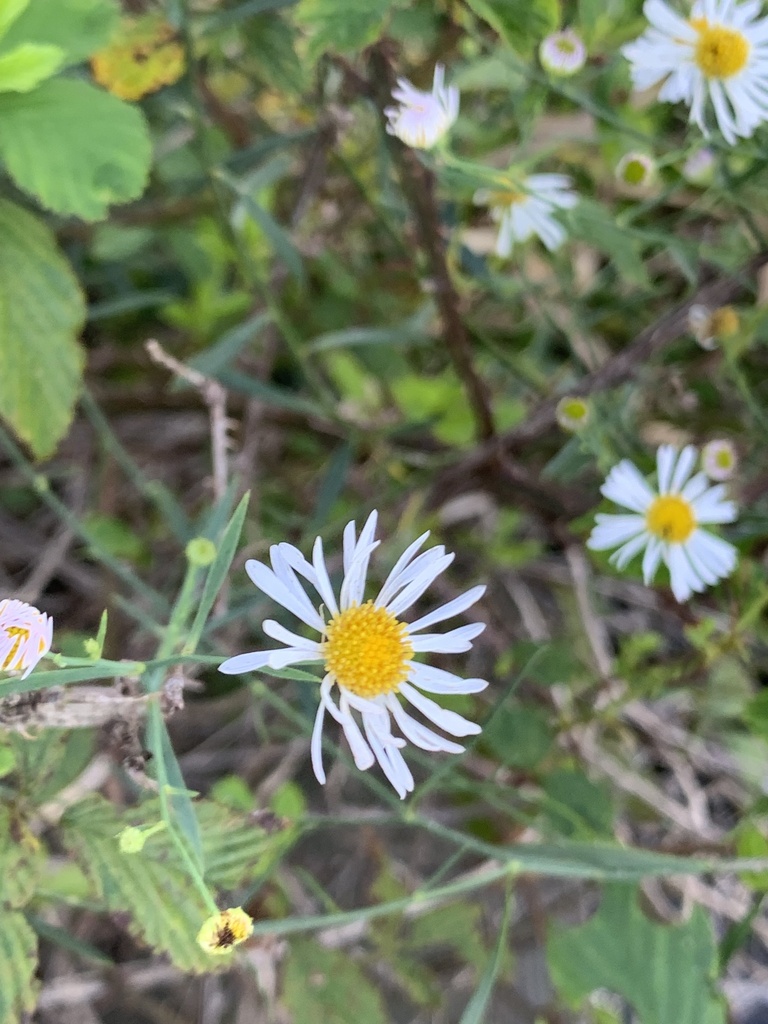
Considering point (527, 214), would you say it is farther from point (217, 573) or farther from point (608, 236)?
point (217, 573)

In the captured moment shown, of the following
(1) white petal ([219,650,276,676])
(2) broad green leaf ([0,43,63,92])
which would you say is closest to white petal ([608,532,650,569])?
(1) white petal ([219,650,276,676])

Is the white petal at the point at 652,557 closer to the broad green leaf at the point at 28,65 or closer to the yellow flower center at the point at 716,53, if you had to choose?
the yellow flower center at the point at 716,53

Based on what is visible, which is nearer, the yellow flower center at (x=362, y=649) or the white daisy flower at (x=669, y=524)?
the yellow flower center at (x=362, y=649)

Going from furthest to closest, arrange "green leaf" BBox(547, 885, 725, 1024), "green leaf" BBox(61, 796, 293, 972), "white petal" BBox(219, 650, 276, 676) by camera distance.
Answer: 1. "green leaf" BBox(547, 885, 725, 1024)
2. "green leaf" BBox(61, 796, 293, 972)
3. "white petal" BBox(219, 650, 276, 676)

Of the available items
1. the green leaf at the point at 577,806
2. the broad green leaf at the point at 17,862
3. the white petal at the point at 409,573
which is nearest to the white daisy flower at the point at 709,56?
the white petal at the point at 409,573

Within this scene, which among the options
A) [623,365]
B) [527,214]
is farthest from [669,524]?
[527,214]

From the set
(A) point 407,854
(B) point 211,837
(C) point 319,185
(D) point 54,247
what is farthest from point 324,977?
(C) point 319,185

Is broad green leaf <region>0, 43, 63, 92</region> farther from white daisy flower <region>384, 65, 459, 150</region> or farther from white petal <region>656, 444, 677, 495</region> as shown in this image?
white petal <region>656, 444, 677, 495</region>
